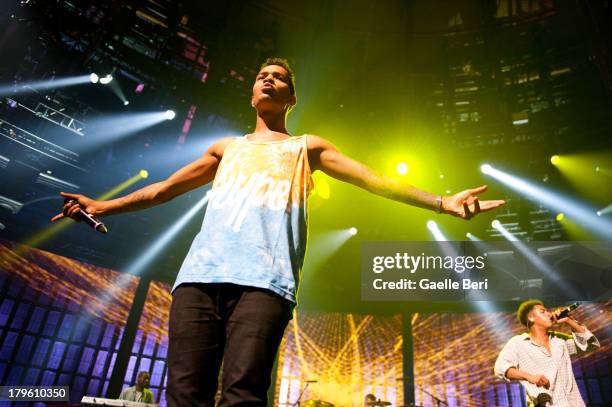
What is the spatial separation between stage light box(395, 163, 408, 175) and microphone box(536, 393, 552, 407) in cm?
577

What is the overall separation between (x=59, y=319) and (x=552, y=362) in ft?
31.7

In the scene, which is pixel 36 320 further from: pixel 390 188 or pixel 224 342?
pixel 390 188

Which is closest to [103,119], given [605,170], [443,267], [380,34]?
[380,34]

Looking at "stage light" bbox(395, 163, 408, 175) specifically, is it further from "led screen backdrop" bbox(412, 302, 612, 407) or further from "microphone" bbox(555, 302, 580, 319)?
"microphone" bbox(555, 302, 580, 319)

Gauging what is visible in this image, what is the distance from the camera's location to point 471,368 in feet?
33.5

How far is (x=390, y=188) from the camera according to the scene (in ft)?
5.71

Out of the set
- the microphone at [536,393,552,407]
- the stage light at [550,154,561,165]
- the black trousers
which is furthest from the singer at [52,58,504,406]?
the stage light at [550,154,561,165]

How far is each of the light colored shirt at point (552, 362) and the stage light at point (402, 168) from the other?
16.4 ft

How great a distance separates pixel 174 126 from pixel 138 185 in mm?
1624

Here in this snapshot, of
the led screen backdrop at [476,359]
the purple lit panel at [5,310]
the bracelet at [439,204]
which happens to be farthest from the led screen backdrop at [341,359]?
the bracelet at [439,204]

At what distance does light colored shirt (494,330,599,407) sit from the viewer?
3877 mm

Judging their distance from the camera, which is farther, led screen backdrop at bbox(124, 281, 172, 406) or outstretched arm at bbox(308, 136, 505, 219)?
led screen backdrop at bbox(124, 281, 172, 406)

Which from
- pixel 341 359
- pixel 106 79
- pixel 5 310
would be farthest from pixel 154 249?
pixel 341 359

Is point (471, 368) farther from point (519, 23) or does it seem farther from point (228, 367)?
point (228, 367)
